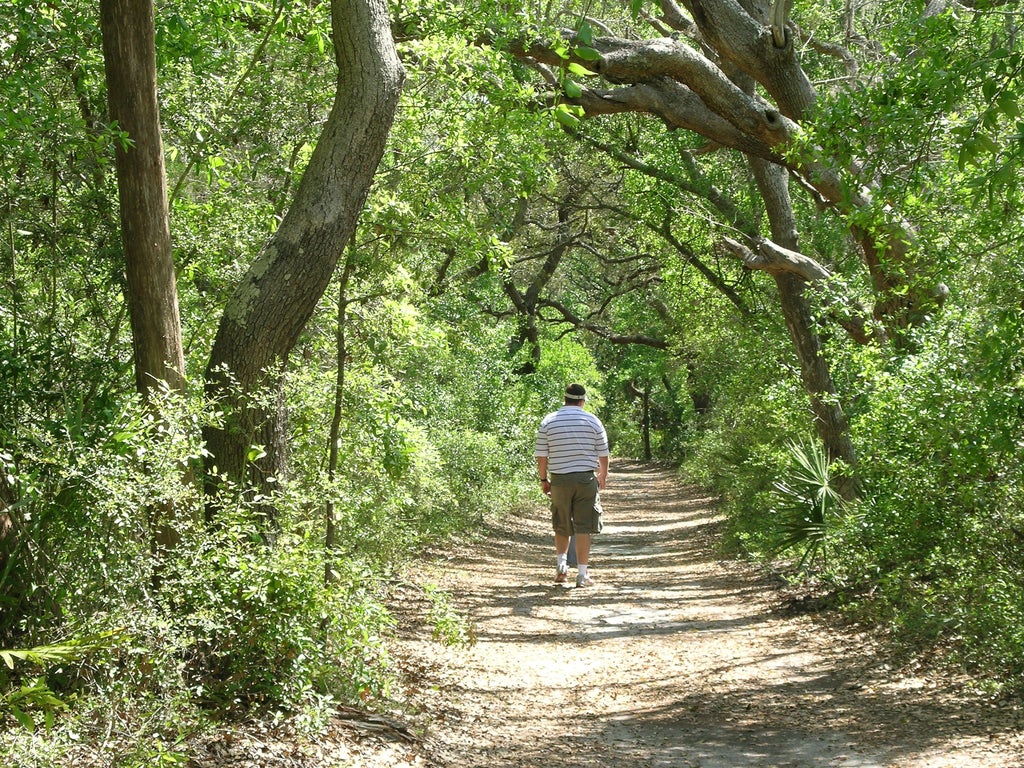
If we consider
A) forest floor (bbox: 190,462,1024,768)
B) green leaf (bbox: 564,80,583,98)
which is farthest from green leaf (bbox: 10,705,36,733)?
green leaf (bbox: 564,80,583,98)

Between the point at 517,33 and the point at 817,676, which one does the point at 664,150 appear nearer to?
the point at 517,33

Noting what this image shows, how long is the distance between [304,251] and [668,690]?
161 inches

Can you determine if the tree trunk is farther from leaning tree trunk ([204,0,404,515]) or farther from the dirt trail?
the dirt trail

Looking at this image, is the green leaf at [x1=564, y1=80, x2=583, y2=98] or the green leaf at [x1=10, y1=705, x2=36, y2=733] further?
the green leaf at [x1=564, y1=80, x2=583, y2=98]

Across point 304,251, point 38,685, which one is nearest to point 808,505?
point 304,251

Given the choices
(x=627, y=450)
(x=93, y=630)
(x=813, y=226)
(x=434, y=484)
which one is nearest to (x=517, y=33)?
(x=434, y=484)

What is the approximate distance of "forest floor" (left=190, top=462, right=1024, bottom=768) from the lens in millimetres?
5879

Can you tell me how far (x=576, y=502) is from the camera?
1105 centimetres

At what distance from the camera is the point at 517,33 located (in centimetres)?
952

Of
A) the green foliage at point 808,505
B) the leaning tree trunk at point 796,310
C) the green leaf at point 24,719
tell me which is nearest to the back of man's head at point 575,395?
the green foliage at point 808,505

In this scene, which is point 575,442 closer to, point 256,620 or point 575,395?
point 575,395

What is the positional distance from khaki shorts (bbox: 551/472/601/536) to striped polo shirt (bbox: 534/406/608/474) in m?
0.09

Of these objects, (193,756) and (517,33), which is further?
(517,33)

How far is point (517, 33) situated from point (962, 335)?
15.3ft
